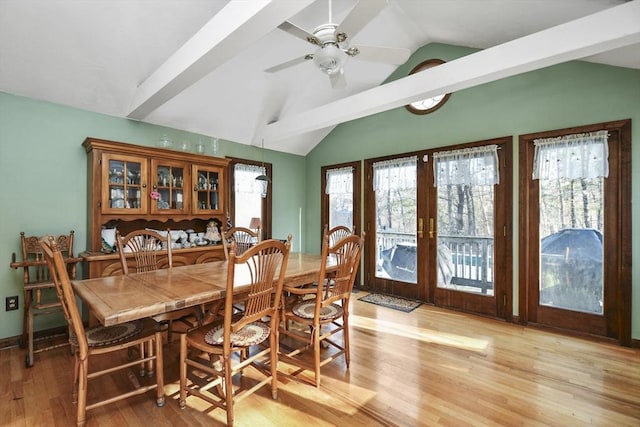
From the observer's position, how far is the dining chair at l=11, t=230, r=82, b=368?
2510 millimetres

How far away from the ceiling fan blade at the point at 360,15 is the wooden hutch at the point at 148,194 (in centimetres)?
245

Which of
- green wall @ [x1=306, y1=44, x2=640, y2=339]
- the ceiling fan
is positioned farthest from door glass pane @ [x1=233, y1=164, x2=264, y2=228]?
the ceiling fan

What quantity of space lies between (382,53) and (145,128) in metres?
2.93

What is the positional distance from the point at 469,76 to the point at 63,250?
413 cm

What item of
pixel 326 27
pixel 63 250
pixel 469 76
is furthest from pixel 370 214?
pixel 63 250

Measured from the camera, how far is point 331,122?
376 cm

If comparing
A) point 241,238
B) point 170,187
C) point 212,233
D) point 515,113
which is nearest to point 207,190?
point 170,187

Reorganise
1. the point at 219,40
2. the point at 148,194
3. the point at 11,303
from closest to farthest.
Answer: the point at 219,40 → the point at 11,303 → the point at 148,194

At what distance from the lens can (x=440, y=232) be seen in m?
3.92

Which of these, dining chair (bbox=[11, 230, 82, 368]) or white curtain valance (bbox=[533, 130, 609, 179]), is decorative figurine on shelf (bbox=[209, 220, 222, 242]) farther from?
white curtain valance (bbox=[533, 130, 609, 179])

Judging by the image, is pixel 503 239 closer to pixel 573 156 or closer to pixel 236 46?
pixel 573 156

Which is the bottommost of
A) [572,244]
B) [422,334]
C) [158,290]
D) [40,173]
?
[422,334]

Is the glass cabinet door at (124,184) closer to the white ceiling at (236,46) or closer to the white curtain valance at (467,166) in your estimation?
the white ceiling at (236,46)

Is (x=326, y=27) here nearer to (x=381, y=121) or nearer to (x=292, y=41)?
(x=292, y=41)
